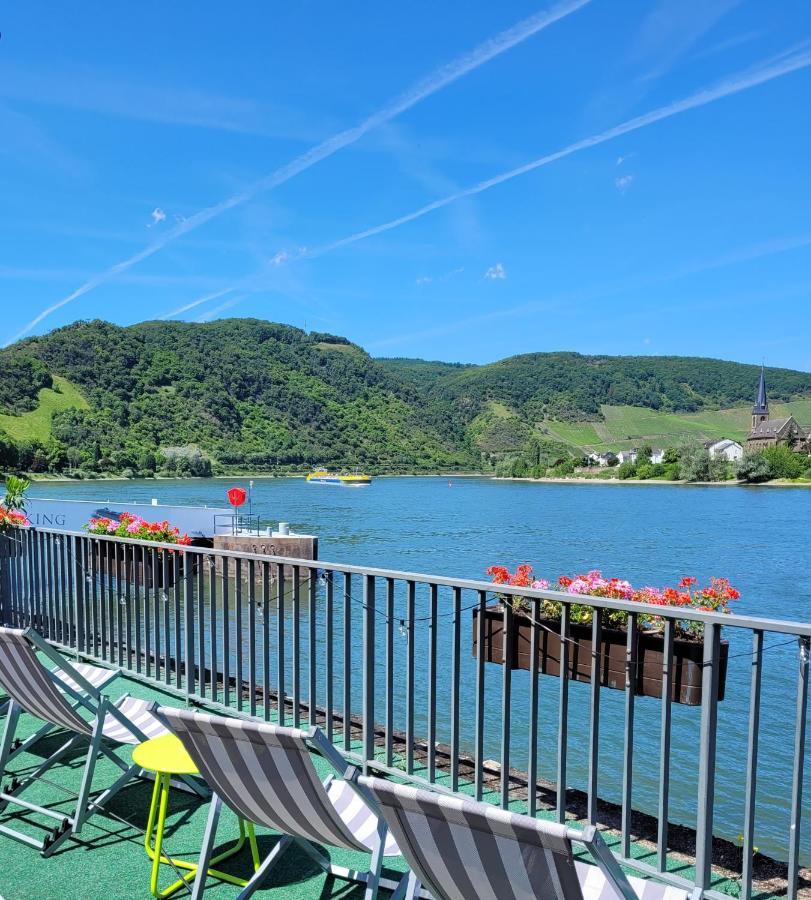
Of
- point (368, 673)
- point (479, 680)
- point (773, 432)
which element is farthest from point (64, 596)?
point (773, 432)

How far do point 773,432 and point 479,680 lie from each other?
417 feet

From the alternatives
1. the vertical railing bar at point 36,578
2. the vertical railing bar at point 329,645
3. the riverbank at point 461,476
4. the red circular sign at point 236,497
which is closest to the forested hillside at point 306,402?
the riverbank at point 461,476

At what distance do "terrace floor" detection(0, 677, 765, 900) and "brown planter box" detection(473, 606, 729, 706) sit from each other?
2.14ft

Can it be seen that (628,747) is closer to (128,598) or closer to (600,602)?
(600,602)

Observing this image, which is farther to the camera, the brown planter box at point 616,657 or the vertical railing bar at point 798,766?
the brown planter box at point 616,657

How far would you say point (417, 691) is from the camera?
40.0 ft

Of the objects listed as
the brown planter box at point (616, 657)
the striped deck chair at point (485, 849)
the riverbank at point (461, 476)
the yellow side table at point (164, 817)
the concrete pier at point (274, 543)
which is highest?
the striped deck chair at point (485, 849)

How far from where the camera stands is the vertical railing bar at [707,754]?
246 cm

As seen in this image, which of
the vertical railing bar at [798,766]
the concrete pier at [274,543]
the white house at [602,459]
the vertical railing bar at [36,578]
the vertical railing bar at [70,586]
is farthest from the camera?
the white house at [602,459]

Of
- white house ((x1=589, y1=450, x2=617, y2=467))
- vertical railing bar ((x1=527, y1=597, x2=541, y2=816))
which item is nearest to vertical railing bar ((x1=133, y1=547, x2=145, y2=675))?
vertical railing bar ((x1=527, y1=597, x2=541, y2=816))

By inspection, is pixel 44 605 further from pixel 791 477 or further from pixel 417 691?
pixel 791 477

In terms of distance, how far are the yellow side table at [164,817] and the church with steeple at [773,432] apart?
102 meters

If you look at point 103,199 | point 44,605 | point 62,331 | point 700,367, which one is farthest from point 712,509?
point 700,367

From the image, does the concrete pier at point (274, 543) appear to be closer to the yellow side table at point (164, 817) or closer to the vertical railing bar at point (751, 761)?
the yellow side table at point (164, 817)
